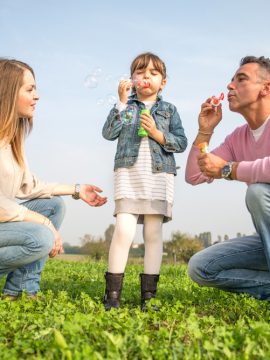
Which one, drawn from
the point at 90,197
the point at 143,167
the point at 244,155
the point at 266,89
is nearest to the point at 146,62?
the point at 143,167

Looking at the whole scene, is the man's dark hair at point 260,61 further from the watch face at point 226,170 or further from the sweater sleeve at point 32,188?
the sweater sleeve at point 32,188

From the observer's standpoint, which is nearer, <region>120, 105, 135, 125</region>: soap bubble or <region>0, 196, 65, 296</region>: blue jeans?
<region>0, 196, 65, 296</region>: blue jeans

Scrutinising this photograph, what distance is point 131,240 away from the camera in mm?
4273

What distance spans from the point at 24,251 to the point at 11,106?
1.23 metres

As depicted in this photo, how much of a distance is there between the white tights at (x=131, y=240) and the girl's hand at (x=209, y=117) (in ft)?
2.81

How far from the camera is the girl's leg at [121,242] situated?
421 centimetres

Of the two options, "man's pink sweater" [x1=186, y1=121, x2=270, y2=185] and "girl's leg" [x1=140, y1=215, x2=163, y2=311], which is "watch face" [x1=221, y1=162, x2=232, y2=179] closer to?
"man's pink sweater" [x1=186, y1=121, x2=270, y2=185]

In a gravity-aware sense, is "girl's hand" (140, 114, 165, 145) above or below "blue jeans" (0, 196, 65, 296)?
above

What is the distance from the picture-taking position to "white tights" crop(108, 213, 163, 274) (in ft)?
13.8

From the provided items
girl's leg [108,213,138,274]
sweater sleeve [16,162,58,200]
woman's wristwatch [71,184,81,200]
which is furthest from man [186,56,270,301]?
sweater sleeve [16,162,58,200]

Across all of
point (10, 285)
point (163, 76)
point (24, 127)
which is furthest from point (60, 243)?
point (163, 76)

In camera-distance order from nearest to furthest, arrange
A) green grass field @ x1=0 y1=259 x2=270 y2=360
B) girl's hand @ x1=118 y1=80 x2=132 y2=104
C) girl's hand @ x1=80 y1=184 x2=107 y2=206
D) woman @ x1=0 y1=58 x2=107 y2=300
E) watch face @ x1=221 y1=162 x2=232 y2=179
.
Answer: green grass field @ x1=0 y1=259 x2=270 y2=360 → watch face @ x1=221 y1=162 x2=232 y2=179 → woman @ x1=0 y1=58 x2=107 y2=300 → girl's hand @ x1=118 y1=80 x2=132 y2=104 → girl's hand @ x1=80 y1=184 x2=107 y2=206

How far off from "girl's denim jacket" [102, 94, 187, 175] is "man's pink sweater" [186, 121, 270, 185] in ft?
0.58

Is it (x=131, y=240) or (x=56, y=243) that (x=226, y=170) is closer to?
(x=131, y=240)
